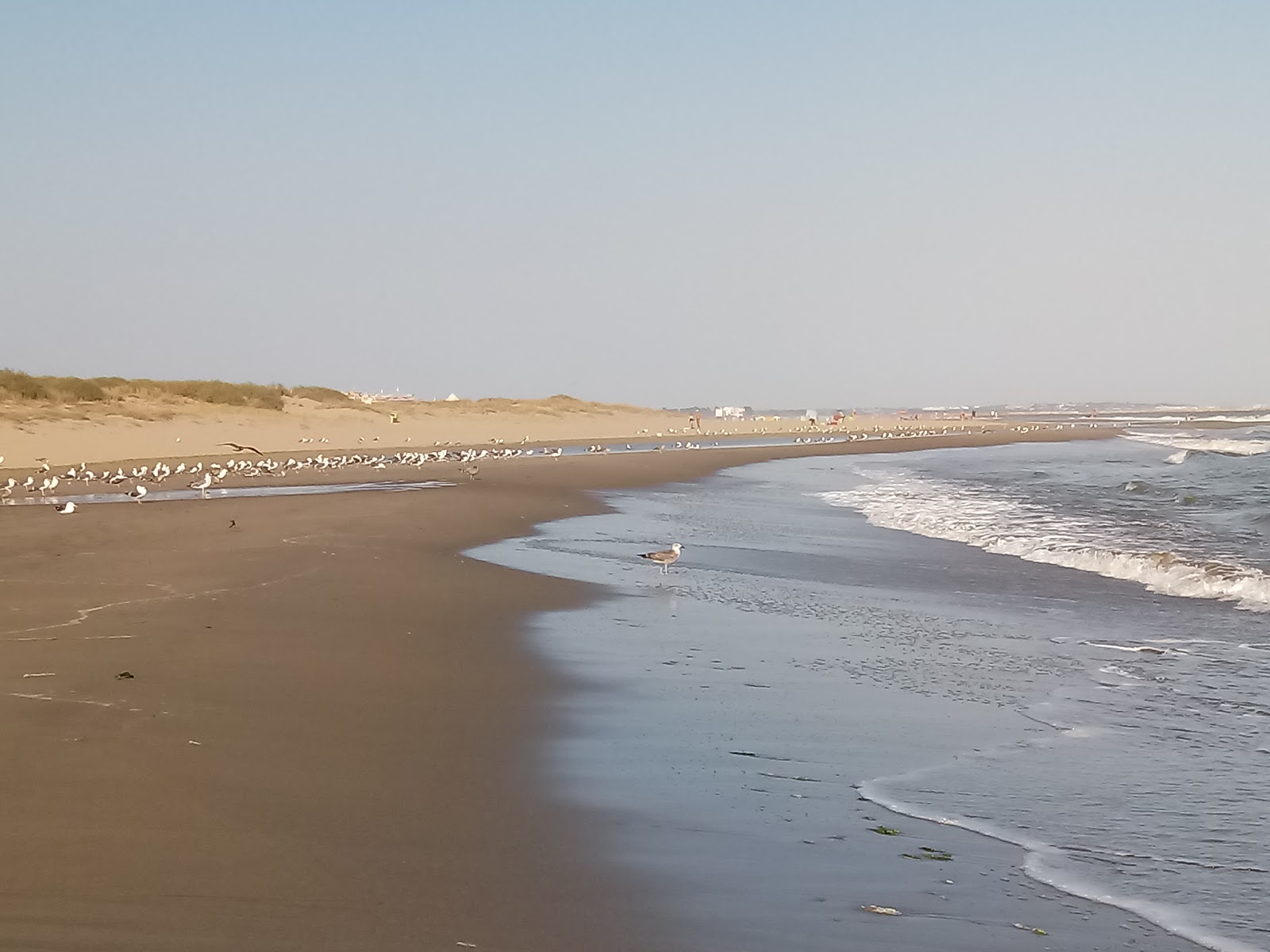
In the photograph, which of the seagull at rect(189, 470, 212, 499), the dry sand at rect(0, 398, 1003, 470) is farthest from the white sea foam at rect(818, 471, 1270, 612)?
the dry sand at rect(0, 398, 1003, 470)

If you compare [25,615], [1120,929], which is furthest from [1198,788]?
[25,615]

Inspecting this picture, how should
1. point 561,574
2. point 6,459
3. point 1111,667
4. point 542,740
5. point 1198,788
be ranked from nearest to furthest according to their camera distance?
1. point 1198,788
2. point 542,740
3. point 1111,667
4. point 561,574
5. point 6,459

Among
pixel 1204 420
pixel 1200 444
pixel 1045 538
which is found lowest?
pixel 1045 538

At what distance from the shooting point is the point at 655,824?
205 inches

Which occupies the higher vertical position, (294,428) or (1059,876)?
(294,428)

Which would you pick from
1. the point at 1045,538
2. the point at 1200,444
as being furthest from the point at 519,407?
the point at 1045,538

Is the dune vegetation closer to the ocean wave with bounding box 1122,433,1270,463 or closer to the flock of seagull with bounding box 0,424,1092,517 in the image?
the flock of seagull with bounding box 0,424,1092,517

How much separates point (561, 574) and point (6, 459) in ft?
84.4

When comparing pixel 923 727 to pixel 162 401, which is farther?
pixel 162 401

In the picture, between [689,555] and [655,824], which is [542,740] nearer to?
[655,824]

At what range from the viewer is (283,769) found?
5.67 m

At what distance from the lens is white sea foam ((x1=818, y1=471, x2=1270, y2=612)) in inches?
501

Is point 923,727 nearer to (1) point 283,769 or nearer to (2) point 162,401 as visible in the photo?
(1) point 283,769

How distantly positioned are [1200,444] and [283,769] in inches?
2116
